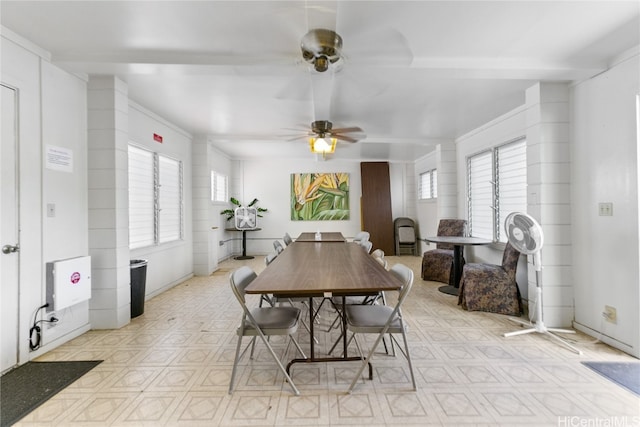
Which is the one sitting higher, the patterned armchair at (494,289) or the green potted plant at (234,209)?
the green potted plant at (234,209)

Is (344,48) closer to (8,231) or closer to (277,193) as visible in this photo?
(8,231)

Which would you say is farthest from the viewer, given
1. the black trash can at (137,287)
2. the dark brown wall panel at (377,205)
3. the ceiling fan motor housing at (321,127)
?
the dark brown wall panel at (377,205)

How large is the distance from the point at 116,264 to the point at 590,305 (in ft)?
16.5

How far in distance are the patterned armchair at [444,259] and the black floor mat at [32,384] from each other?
4.82 metres

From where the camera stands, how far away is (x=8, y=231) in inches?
90.0

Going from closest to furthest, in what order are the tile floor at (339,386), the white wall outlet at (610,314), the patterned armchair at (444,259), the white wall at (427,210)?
the tile floor at (339,386) < the white wall outlet at (610,314) < the patterned armchair at (444,259) < the white wall at (427,210)

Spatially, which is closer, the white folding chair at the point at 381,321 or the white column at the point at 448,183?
the white folding chair at the point at 381,321

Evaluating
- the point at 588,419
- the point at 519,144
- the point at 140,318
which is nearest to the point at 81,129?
the point at 140,318

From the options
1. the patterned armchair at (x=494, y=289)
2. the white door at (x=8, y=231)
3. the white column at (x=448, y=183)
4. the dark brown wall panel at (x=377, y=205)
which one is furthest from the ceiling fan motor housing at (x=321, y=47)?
the dark brown wall panel at (x=377, y=205)

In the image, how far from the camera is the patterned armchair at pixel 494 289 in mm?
3500

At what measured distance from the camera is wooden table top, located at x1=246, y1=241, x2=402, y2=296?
1.82 m

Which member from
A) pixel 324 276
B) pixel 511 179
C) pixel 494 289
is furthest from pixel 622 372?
pixel 511 179

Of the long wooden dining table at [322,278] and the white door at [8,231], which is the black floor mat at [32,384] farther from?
the long wooden dining table at [322,278]

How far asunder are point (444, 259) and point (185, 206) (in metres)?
4.87
